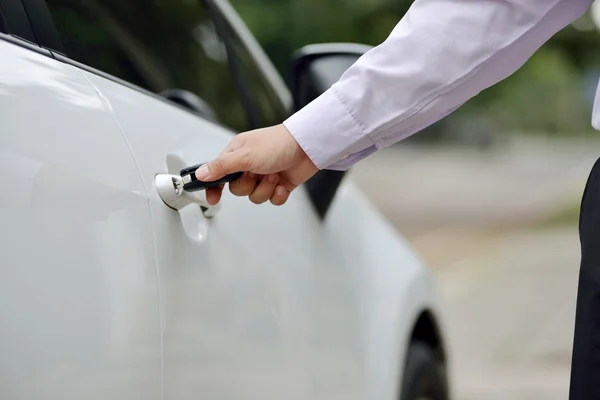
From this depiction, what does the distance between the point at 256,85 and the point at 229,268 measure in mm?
1234

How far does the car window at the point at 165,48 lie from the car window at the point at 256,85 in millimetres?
53

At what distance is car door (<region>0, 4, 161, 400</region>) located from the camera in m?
1.23

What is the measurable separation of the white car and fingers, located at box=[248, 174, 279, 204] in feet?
0.28

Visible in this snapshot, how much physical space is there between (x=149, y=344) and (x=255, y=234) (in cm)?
53

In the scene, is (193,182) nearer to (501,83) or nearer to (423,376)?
(423,376)

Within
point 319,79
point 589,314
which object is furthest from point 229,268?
point 319,79

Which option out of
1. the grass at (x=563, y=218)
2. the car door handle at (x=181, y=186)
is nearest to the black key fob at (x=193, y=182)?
the car door handle at (x=181, y=186)

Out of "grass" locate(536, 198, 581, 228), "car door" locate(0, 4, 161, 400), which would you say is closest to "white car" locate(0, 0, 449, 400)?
"car door" locate(0, 4, 161, 400)

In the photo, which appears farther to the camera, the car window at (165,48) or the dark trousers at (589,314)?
the car window at (165,48)

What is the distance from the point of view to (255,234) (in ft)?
6.36

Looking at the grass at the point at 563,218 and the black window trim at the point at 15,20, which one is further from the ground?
the grass at the point at 563,218

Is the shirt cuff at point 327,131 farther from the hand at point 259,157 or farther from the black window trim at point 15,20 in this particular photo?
the black window trim at point 15,20

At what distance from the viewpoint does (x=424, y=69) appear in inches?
60.1

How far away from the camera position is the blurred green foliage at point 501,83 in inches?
1146
